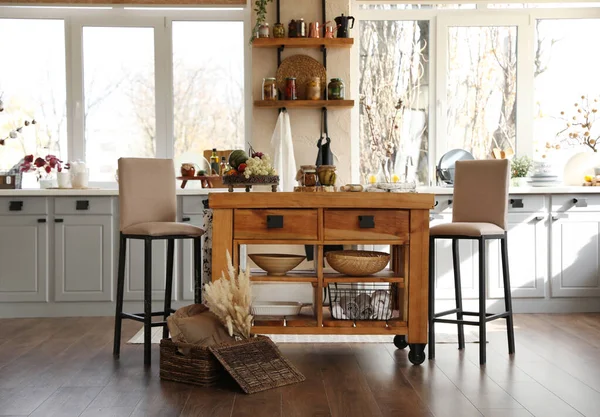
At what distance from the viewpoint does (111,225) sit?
5301mm

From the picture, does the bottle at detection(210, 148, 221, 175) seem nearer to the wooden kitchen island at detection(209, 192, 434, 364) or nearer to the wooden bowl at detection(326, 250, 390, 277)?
the wooden kitchen island at detection(209, 192, 434, 364)

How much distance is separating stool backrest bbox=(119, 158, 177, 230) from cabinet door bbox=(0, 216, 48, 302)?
151 centimetres

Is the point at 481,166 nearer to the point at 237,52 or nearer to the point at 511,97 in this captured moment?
the point at 511,97

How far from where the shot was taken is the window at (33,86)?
19.3 feet

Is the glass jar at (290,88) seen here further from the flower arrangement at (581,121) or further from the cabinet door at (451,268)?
the flower arrangement at (581,121)

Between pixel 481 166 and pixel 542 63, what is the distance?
232 cm

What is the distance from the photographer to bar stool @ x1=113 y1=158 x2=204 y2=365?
3822mm

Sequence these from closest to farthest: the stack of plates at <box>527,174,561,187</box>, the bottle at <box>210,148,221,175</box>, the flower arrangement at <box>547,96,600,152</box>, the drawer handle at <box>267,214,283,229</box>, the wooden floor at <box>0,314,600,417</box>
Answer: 1. the wooden floor at <box>0,314,600,417</box>
2. the drawer handle at <box>267,214,283,229</box>
3. the stack of plates at <box>527,174,561,187</box>
4. the bottle at <box>210,148,221,175</box>
5. the flower arrangement at <box>547,96,600,152</box>

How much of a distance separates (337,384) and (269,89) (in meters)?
2.65

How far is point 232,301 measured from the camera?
3.45m

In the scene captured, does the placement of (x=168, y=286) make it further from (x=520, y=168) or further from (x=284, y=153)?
(x=520, y=168)

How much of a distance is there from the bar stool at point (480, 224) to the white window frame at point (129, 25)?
2217mm

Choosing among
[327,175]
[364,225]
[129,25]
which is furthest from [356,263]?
[129,25]

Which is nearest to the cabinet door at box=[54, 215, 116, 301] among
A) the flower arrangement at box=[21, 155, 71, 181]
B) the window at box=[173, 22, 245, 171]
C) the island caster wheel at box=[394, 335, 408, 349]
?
the flower arrangement at box=[21, 155, 71, 181]
